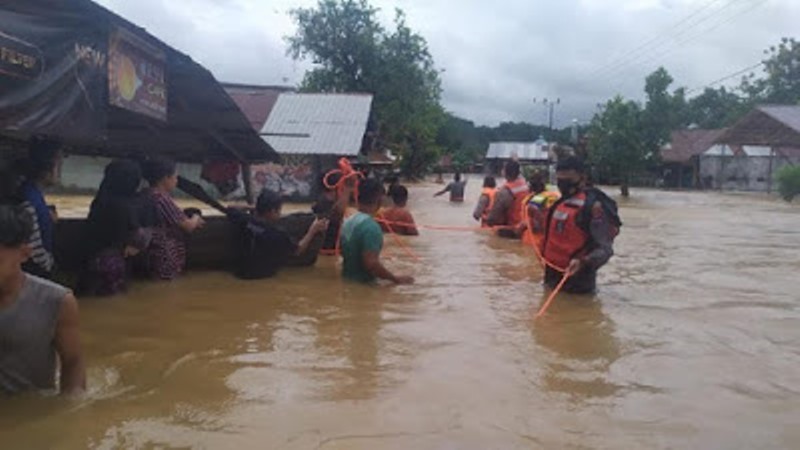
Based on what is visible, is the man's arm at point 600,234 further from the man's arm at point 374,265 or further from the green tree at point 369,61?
the green tree at point 369,61

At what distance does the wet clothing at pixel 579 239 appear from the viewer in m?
7.15

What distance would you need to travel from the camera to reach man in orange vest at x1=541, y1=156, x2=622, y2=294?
23.5 feet

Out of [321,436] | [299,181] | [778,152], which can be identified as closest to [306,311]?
[321,436]

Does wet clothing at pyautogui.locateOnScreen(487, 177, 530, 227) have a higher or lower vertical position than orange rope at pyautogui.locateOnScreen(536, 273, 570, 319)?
higher

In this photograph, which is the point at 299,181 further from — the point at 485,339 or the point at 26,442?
the point at 26,442

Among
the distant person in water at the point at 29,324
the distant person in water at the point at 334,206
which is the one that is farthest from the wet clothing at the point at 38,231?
the distant person in water at the point at 334,206

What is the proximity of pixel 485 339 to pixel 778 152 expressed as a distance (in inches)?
1569

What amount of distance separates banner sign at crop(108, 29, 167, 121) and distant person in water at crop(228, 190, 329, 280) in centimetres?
137

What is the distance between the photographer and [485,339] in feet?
19.3

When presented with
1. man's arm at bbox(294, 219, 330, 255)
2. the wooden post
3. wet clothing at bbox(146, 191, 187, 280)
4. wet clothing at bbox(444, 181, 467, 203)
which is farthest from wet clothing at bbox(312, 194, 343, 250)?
the wooden post

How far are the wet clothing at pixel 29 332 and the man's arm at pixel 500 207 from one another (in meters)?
9.34

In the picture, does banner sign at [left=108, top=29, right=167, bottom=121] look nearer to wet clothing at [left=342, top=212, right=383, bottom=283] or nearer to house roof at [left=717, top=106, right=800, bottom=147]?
wet clothing at [left=342, top=212, right=383, bottom=283]

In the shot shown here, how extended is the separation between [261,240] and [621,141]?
32.3 metres

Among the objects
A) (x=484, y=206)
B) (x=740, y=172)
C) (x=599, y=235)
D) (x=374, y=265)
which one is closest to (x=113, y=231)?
(x=374, y=265)
